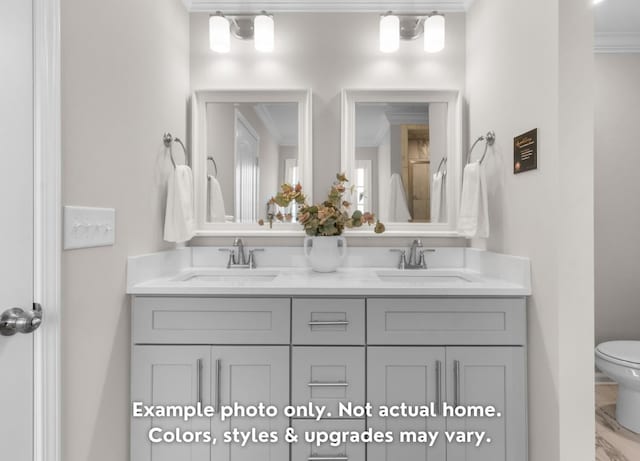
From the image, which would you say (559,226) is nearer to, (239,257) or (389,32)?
(389,32)

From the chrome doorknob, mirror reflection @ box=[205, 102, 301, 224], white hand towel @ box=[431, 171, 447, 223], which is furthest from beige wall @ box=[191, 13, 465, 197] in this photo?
the chrome doorknob

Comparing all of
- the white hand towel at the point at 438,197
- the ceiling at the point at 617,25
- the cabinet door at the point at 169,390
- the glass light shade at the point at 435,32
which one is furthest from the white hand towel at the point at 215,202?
the ceiling at the point at 617,25

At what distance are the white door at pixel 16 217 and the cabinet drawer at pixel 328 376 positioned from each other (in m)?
0.81

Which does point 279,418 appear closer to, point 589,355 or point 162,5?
point 589,355

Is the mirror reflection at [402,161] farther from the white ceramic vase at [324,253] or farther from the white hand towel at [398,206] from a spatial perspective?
the white ceramic vase at [324,253]

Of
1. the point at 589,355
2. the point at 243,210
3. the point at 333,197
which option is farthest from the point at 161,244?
the point at 589,355

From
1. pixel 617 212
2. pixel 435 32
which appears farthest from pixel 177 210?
pixel 617 212

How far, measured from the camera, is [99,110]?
121 cm

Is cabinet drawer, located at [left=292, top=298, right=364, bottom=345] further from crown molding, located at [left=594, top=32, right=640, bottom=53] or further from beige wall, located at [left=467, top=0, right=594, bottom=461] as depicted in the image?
crown molding, located at [left=594, top=32, right=640, bottom=53]

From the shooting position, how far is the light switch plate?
1038mm

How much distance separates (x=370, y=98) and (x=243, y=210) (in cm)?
96

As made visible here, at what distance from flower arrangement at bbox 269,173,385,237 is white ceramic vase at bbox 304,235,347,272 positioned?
0.03 meters

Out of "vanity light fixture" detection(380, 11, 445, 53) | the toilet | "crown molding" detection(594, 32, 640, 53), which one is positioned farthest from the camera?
"crown molding" detection(594, 32, 640, 53)

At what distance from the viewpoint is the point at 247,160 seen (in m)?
1.98
